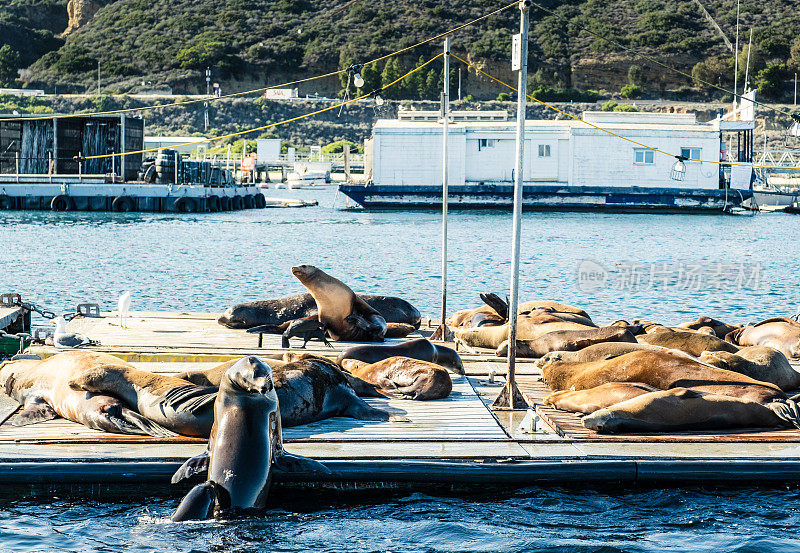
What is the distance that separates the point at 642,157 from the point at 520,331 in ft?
146

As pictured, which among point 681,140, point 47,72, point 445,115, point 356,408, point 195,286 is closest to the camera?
point 356,408

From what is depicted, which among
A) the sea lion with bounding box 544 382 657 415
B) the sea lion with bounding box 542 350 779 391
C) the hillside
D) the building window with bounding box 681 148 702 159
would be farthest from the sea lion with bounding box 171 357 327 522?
the hillside

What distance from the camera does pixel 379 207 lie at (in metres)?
57.3

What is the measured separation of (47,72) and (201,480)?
148 m

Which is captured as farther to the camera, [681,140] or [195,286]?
[681,140]

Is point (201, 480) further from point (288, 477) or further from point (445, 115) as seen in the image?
point (445, 115)

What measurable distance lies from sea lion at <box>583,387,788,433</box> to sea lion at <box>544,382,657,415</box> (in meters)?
0.21

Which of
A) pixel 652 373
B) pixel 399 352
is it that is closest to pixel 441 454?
pixel 652 373

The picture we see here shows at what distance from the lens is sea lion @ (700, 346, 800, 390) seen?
9555 mm

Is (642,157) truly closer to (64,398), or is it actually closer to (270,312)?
(270,312)

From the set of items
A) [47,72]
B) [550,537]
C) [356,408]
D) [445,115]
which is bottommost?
[550,537]

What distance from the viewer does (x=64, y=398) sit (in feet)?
27.0

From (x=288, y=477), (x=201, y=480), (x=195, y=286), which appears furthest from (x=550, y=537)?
(x=195, y=286)

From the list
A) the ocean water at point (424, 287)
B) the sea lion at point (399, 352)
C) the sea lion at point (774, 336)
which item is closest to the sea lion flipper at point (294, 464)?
the ocean water at point (424, 287)
